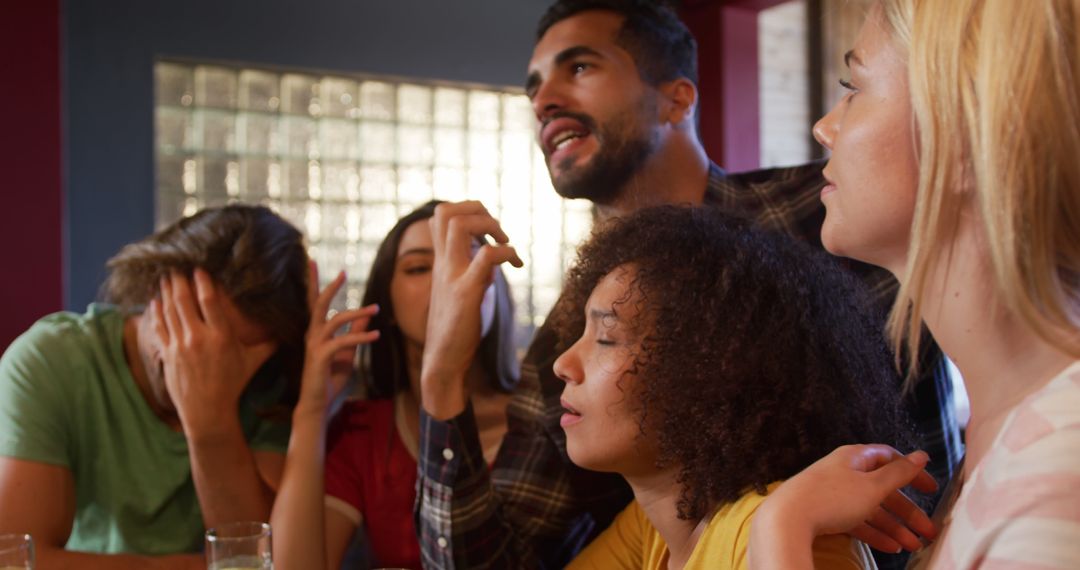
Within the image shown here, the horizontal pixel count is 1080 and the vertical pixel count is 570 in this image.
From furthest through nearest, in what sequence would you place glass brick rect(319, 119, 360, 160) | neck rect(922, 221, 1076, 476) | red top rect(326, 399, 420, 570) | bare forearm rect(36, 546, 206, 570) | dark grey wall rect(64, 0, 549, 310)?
1. glass brick rect(319, 119, 360, 160)
2. dark grey wall rect(64, 0, 549, 310)
3. red top rect(326, 399, 420, 570)
4. bare forearm rect(36, 546, 206, 570)
5. neck rect(922, 221, 1076, 476)

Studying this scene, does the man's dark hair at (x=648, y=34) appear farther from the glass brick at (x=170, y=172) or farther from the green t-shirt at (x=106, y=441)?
the glass brick at (x=170, y=172)

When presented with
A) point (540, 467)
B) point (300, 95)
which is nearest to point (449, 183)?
point (300, 95)

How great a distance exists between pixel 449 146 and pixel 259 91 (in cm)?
74

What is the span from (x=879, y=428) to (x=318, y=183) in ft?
9.26

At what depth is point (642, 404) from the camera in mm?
1056

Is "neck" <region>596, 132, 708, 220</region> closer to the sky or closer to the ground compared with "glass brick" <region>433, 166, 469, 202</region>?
closer to the ground

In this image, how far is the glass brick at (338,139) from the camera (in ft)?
11.7

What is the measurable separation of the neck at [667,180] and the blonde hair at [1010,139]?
36.2 inches

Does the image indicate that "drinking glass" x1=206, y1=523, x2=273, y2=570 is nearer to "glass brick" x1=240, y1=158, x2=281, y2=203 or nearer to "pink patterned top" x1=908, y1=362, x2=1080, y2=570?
"pink patterned top" x1=908, y1=362, x2=1080, y2=570

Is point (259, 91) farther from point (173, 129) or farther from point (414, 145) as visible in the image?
point (414, 145)

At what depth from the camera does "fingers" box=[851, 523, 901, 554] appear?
2.82ft

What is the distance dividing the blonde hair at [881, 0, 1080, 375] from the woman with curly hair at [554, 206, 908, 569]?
1.09 feet

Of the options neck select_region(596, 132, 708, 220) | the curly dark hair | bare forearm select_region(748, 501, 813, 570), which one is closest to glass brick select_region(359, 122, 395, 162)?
neck select_region(596, 132, 708, 220)

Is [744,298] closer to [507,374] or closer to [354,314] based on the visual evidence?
[354,314]
